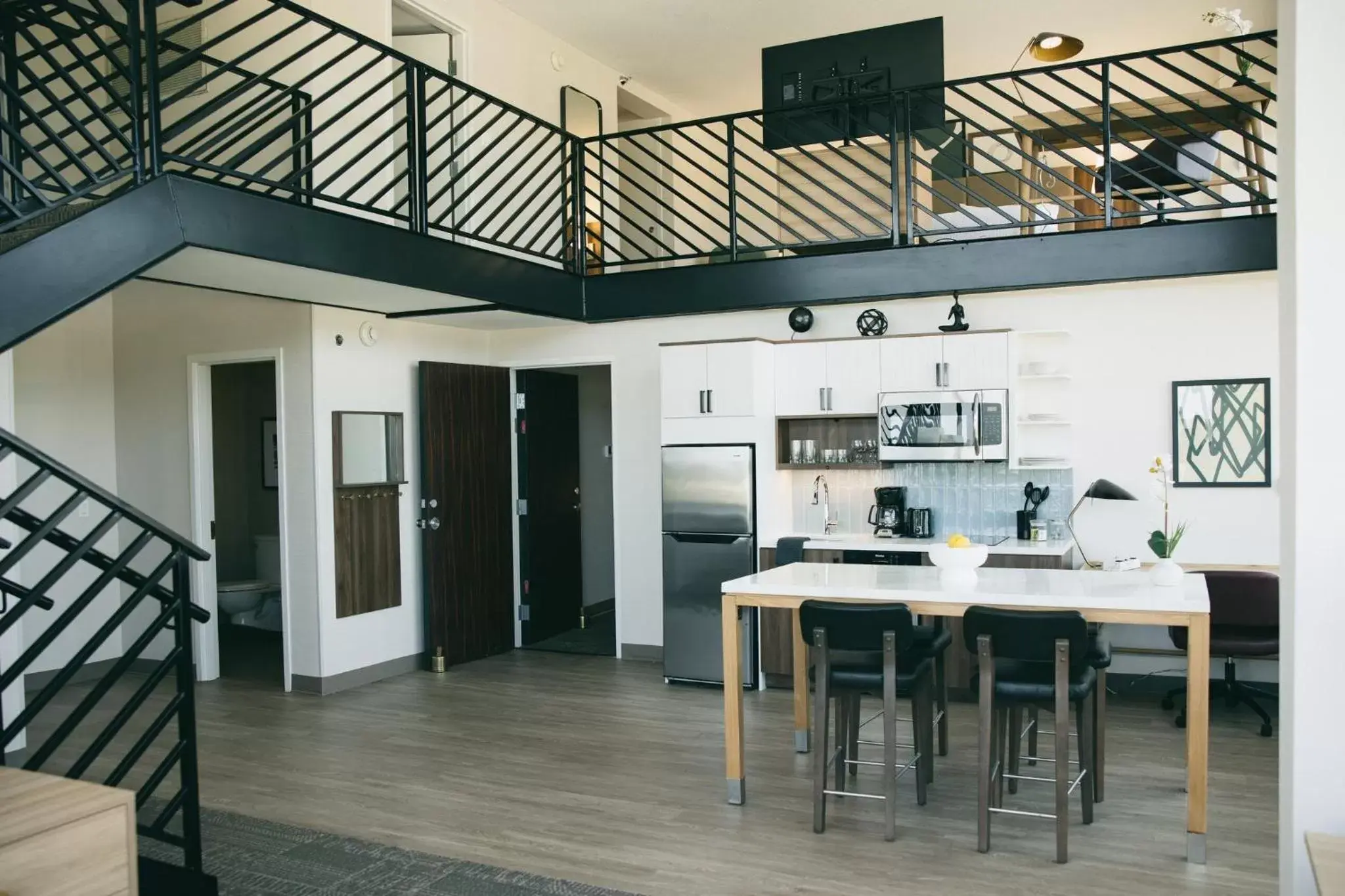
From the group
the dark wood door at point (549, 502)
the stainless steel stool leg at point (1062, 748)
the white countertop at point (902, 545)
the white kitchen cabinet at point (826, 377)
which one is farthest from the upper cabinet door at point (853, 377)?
the stainless steel stool leg at point (1062, 748)

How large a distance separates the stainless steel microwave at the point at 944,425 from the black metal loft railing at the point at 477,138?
3.41 ft

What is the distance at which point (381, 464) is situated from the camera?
23.5 feet

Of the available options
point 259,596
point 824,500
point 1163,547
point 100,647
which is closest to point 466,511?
point 259,596

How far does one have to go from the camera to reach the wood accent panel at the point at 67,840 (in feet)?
8.08

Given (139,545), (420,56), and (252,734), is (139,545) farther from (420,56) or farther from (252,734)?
(420,56)

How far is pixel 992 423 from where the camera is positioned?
650 centimetres

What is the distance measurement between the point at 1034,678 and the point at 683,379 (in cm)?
344

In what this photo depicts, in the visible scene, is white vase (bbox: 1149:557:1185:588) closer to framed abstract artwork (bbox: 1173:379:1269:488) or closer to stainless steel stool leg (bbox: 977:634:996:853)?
stainless steel stool leg (bbox: 977:634:996:853)

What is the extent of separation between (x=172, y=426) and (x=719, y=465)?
3781mm

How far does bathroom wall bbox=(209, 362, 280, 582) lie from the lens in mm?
9438

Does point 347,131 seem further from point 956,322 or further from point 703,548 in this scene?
point 956,322

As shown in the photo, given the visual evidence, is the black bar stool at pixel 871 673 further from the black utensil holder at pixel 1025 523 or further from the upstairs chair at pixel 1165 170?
the upstairs chair at pixel 1165 170

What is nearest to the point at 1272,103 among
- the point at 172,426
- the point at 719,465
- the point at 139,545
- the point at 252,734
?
the point at 719,465

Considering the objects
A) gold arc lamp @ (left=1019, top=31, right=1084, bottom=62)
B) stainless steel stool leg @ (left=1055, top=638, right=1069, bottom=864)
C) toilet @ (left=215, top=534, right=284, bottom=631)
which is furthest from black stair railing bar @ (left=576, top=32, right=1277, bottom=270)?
toilet @ (left=215, top=534, right=284, bottom=631)
